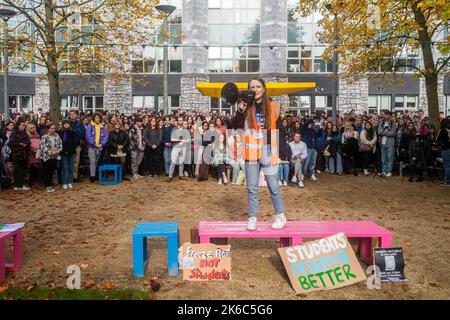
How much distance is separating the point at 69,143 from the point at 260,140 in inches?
304

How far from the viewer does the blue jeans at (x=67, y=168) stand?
1223 cm

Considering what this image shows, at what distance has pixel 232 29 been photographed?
3147cm

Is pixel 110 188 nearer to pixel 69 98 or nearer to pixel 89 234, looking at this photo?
pixel 89 234

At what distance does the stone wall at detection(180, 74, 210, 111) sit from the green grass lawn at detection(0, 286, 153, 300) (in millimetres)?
26361

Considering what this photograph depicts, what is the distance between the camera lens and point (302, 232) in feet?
18.7

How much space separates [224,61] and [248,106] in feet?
86.1

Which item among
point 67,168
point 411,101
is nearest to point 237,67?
point 411,101

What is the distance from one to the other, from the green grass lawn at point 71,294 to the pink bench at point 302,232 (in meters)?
1.12

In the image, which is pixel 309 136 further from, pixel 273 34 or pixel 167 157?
pixel 273 34

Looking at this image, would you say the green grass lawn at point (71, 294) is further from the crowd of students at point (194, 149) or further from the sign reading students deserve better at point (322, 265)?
the crowd of students at point (194, 149)

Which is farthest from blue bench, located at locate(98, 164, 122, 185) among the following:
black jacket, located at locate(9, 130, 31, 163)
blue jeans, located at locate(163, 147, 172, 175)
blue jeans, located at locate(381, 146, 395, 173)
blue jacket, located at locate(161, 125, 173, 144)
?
blue jeans, located at locate(381, 146, 395, 173)

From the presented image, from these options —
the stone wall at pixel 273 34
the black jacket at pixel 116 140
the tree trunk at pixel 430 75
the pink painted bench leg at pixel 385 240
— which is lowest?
the pink painted bench leg at pixel 385 240

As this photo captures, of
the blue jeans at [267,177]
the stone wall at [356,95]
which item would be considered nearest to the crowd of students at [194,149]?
the blue jeans at [267,177]

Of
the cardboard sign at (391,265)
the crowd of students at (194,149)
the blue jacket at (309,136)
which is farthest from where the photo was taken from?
the blue jacket at (309,136)
